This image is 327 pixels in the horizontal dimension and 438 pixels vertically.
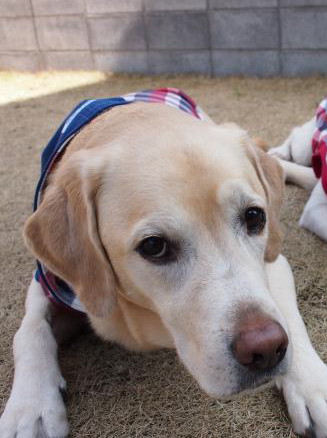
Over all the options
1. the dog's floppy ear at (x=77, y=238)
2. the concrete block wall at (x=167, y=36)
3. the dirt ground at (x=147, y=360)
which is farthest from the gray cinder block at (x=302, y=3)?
the dog's floppy ear at (x=77, y=238)

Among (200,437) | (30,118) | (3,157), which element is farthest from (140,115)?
(30,118)

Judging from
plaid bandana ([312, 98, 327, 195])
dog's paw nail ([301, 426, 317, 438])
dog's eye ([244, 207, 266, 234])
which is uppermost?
dog's eye ([244, 207, 266, 234])

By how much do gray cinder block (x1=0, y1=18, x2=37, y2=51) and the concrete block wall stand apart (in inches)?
0.4

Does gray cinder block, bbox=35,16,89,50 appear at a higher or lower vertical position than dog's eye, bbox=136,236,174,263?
lower

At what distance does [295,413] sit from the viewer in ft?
4.83

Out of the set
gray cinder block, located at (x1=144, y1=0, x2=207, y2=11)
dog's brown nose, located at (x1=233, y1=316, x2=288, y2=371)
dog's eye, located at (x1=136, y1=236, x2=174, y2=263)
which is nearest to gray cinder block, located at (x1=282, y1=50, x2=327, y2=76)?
gray cinder block, located at (x1=144, y1=0, x2=207, y2=11)

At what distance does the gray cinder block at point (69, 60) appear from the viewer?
5680 millimetres

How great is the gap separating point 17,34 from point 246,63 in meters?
2.58

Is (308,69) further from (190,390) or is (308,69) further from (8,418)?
(8,418)

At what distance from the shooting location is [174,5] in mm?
4980

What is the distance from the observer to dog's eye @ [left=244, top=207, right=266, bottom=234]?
1.47 m

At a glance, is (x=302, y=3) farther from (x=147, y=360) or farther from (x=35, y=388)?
(x=35, y=388)

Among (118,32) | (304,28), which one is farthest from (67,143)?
(118,32)

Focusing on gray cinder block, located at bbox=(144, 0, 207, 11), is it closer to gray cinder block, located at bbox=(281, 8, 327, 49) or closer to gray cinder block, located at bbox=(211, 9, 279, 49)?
gray cinder block, located at bbox=(211, 9, 279, 49)
